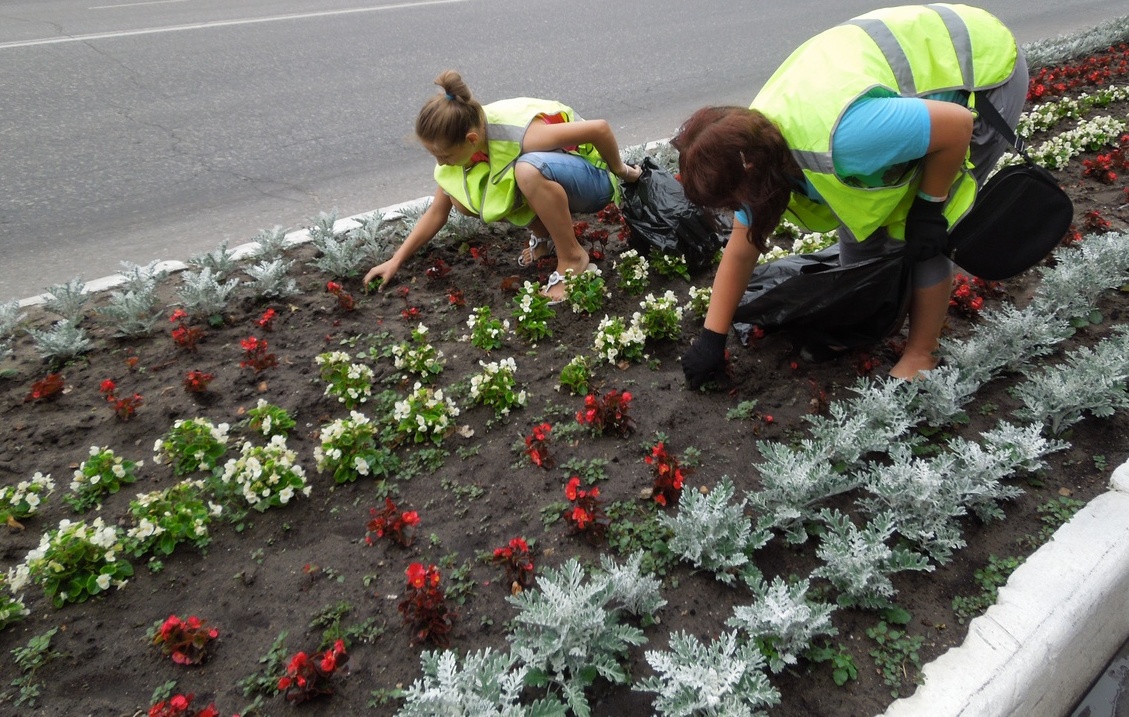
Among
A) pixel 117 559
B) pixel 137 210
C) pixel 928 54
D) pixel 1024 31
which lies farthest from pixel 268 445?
pixel 1024 31

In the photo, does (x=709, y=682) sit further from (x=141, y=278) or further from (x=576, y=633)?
(x=141, y=278)

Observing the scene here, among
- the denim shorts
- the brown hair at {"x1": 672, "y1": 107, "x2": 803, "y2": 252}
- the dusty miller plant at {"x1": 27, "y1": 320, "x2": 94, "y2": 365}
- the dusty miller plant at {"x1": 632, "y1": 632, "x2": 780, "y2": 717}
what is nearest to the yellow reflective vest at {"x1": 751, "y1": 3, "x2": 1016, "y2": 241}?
the brown hair at {"x1": 672, "y1": 107, "x2": 803, "y2": 252}

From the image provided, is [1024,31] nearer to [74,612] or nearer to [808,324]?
[808,324]

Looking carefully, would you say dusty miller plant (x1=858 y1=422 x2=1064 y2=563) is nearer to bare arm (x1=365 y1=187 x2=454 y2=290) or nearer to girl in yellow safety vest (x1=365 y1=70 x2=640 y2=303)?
girl in yellow safety vest (x1=365 y1=70 x2=640 y2=303)

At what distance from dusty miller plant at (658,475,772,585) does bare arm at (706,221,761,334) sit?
2.92ft

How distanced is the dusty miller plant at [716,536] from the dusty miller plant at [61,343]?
3.00 meters

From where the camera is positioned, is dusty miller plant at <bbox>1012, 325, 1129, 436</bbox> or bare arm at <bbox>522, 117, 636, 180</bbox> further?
bare arm at <bbox>522, 117, 636, 180</bbox>

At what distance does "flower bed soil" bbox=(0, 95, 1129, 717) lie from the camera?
2229 mm

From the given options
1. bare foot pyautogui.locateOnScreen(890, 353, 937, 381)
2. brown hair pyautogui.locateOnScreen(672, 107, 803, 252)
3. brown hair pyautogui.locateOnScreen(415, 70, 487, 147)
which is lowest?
bare foot pyautogui.locateOnScreen(890, 353, 937, 381)

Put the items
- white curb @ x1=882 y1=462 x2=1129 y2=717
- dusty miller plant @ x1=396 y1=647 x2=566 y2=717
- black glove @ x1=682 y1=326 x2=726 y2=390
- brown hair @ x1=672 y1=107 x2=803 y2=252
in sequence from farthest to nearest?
black glove @ x1=682 y1=326 x2=726 y2=390
brown hair @ x1=672 y1=107 x2=803 y2=252
white curb @ x1=882 y1=462 x2=1129 y2=717
dusty miller plant @ x1=396 y1=647 x2=566 y2=717

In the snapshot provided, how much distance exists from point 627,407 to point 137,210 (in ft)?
13.3

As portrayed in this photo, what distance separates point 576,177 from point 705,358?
143cm

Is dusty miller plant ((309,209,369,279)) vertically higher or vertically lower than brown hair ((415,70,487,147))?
lower

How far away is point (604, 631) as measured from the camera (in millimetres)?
2109
